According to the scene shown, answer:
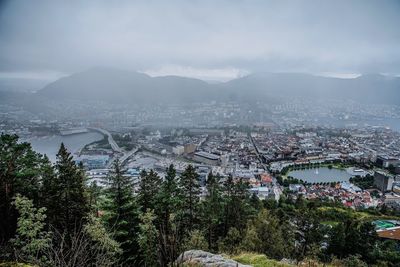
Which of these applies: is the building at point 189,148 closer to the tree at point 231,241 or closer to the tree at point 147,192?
the tree at point 147,192

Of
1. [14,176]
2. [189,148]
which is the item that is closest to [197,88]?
[189,148]

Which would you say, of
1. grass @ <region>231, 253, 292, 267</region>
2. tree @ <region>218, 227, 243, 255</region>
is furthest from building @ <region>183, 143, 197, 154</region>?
grass @ <region>231, 253, 292, 267</region>

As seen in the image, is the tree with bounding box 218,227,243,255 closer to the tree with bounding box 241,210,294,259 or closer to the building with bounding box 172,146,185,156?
the tree with bounding box 241,210,294,259

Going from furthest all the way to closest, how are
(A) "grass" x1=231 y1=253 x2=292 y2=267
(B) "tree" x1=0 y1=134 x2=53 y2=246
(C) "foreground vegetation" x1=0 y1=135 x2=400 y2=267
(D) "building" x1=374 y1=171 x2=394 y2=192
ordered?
(D) "building" x1=374 y1=171 x2=394 y2=192, (B) "tree" x1=0 y1=134 x2=53 y2=246, (C) "foreground vegetation" x1=0 y1=135 x2=400 y2=267, (A) "grass" x1=231 y1=253 x2=292 y2=267

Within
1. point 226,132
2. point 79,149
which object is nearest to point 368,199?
point 79,149

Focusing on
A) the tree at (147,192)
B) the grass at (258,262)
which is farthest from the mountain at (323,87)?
the grass at (258,262)

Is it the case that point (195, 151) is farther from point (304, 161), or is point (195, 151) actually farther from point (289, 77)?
point (289, 77)
